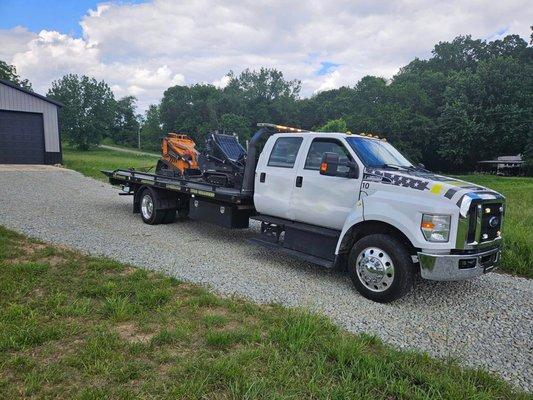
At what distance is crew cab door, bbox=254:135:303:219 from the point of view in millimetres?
6387

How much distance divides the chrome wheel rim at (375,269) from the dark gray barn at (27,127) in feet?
76.8

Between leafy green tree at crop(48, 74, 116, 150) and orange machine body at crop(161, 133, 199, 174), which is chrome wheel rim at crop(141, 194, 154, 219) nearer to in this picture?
orange machine body at crop(161, 133, 199, 174)

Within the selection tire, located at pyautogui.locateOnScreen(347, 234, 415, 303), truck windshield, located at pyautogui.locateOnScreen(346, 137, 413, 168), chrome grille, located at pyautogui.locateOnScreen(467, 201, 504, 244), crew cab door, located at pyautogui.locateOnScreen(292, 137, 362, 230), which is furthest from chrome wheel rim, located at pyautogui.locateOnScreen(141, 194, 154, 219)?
chrome grille, located at pyautogui.locateOnScreen(467, 201, 504, 244)

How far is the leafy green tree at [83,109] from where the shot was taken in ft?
170

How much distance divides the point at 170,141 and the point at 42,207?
3.99 m

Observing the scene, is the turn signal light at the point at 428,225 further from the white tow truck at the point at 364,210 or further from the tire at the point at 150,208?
the tire at the point at 150,208

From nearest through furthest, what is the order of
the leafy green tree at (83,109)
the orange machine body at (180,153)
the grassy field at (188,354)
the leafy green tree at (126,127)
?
the grassy field at (188,354), the orange machine body at (180,153), the leafy green tree at (83,109), the leafy green tree at (126,127)

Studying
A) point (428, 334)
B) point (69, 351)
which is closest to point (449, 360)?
point (428, 334)

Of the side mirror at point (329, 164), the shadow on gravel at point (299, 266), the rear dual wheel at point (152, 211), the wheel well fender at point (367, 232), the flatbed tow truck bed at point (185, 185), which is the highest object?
the side mirror at point (329, 164)

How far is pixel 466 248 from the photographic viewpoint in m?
A: 4.75

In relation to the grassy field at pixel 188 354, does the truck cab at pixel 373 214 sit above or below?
above

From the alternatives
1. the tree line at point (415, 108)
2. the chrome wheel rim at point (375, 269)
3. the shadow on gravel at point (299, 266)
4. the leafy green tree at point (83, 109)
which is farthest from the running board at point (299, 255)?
the leafy green tree at point (83, 109)

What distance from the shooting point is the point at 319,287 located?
5621mm

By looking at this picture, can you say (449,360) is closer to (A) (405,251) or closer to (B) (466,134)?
(A) (405,251)
